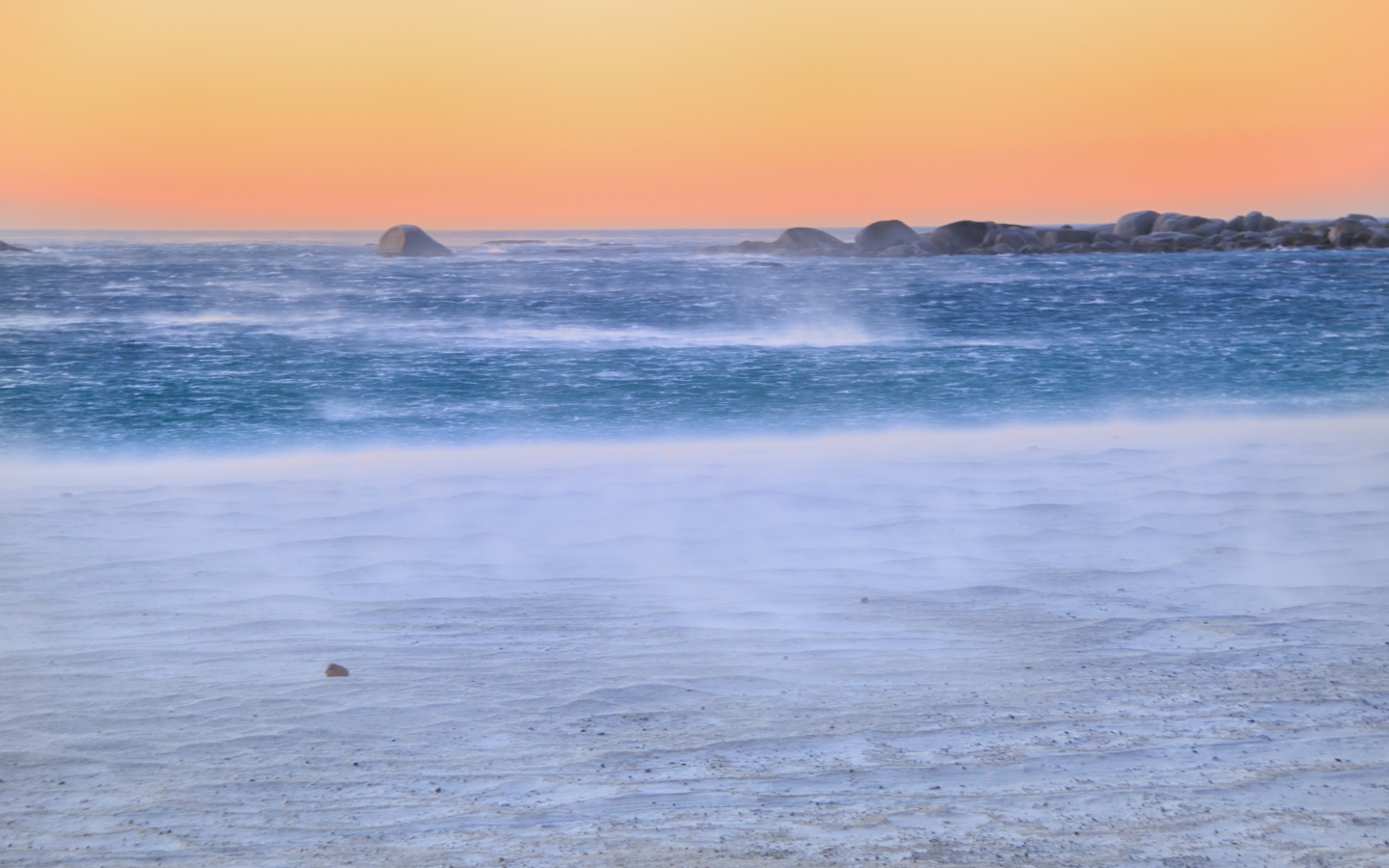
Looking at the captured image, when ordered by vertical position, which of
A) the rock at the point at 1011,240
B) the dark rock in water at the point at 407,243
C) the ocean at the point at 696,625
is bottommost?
the ocean at the point at 696,625

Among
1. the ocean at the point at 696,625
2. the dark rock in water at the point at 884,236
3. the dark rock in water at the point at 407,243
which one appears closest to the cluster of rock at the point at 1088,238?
the dark rock in water at the point at 884,236

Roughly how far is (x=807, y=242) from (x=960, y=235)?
7046mm

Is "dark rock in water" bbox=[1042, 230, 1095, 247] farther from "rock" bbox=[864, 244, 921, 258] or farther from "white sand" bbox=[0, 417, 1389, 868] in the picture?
"white sand" bbox=[0, 417, 1389, 868]

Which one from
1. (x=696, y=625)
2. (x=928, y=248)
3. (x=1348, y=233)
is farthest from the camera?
(x=928, y=248)

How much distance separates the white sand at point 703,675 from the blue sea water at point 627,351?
12.2ft

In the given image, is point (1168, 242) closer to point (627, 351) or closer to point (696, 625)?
point (627, 351)

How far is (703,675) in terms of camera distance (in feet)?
12.7

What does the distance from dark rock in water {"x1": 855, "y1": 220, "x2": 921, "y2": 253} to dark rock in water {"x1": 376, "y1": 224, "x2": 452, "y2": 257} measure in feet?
60.5

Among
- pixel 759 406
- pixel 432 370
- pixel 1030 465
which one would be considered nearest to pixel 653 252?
pixel 432 370

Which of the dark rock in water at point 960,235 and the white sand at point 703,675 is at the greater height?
the dark rock in water at point 960,235

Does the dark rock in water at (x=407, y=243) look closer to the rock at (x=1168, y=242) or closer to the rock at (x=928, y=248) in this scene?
the rock at (x=928, y=248)

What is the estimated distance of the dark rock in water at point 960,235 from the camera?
148 feet

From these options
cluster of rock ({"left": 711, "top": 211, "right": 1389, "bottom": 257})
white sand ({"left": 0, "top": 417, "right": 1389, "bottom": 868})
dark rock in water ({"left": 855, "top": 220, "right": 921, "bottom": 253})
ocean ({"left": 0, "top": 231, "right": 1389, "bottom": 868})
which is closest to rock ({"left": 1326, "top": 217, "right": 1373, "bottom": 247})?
cluster of rock ({"left": 711, "top": 211, "right": 1389, "bottom": 257})

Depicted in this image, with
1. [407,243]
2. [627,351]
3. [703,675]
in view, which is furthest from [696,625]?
[407,243]
